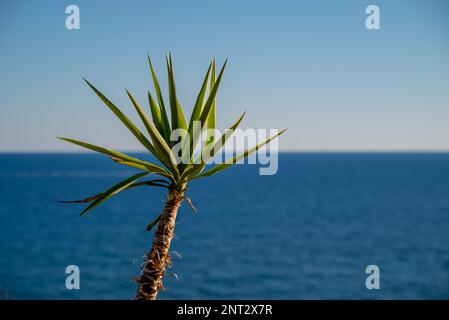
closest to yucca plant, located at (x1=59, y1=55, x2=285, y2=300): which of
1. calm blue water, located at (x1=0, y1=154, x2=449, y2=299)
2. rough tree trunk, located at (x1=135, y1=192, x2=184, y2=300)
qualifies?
rough tree trunk, located at (x1=135, y1=192, x2=184, y2=300)

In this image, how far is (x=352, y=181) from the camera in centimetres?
14600

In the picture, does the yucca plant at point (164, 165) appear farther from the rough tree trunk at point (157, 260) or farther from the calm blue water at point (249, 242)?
the calm blue water at point (249, 242)

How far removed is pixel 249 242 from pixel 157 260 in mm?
79190

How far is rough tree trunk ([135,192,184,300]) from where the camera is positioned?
3.78 metres

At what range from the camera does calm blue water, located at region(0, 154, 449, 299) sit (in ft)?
199

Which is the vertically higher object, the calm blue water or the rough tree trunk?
the rough tree trunk

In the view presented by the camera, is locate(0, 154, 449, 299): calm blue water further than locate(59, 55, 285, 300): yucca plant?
Yes

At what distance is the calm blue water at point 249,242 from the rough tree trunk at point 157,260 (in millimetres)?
34419

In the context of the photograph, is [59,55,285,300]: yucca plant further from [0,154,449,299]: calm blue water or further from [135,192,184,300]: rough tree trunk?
[0,154,449,299]: calm blue water

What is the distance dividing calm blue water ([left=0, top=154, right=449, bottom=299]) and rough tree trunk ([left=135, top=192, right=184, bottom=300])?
113 ft

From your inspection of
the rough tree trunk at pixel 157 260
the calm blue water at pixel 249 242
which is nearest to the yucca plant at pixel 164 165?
the rough tree trunk at pixel 157 260

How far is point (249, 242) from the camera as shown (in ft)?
269
